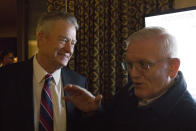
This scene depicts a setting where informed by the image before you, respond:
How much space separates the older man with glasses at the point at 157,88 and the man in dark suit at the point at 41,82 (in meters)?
0.42

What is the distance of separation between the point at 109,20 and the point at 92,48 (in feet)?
1.26

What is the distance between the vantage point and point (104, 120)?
3.84 ft

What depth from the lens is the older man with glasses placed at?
2.87 feet

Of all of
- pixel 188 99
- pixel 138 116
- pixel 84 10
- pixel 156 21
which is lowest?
pixel 138 116

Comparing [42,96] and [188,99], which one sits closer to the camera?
[188,99]

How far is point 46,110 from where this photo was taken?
1215 millimetres

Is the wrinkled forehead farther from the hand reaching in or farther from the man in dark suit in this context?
the man in dark suit

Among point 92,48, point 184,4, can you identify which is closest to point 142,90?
point 92,48

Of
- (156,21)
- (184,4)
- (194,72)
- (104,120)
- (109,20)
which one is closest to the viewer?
(104,120)

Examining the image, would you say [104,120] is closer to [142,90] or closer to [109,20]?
[142,90]

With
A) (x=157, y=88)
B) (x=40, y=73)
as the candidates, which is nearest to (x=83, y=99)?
(x=40, y=73)

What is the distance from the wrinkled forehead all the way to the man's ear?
0.08 m

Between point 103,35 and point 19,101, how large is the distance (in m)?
1.36

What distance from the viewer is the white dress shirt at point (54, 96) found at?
125 centimetres
